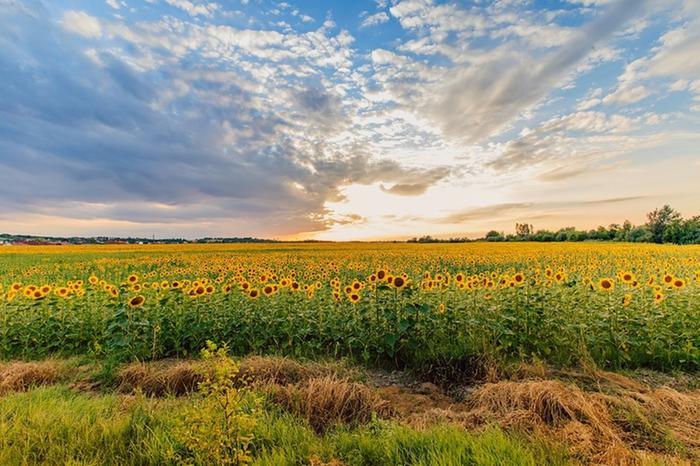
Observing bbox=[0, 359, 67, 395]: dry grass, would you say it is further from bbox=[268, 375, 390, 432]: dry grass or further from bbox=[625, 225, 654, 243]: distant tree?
bbox=[625, 225, 654, 243]: distant tree

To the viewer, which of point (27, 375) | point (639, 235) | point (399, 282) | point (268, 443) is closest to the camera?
point (268, 443)

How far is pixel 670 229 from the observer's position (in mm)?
71562

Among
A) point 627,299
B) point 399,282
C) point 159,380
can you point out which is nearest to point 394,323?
point 399,282

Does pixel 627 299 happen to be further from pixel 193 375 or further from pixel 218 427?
pixel 193 375

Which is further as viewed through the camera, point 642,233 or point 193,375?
point 642,233

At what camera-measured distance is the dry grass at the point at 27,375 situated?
455 centimetres

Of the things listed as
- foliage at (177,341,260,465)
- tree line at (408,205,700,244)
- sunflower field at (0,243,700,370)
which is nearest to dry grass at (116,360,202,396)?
sunflower field at (0,243,700,370)

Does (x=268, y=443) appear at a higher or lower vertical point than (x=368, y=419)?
higher

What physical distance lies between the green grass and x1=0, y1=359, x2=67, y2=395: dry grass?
4.57ft

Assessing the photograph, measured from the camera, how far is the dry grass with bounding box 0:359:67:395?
14.9 ft

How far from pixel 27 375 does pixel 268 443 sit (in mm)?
4140

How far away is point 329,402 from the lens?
3.75 meters

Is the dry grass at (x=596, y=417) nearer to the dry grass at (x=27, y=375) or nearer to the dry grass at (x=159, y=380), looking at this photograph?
the dry grass at (x=159, y=380)

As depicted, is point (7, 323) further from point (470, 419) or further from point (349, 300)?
point (470, 419)
